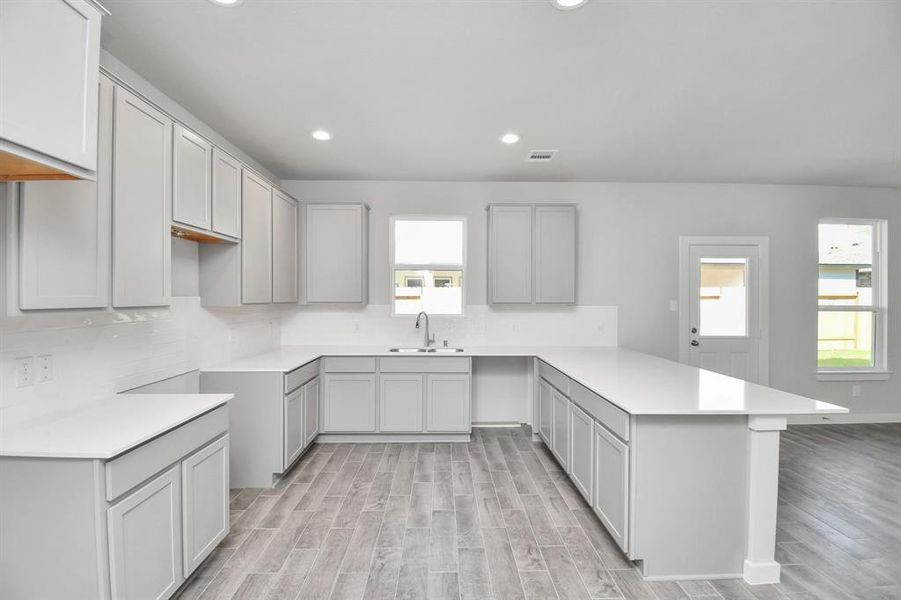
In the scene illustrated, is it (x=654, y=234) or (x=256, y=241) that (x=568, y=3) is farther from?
(x=654, y=234)

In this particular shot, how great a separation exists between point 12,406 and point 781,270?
6.22 m

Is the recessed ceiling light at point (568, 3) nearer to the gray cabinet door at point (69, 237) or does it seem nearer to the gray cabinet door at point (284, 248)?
the gray cabinet door at point (69, 237)

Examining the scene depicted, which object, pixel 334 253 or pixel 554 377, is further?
pixel 334 253

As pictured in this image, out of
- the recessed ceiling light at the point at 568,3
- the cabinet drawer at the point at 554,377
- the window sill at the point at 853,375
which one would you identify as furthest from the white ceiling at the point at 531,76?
A: the window sill at the point at 853,375

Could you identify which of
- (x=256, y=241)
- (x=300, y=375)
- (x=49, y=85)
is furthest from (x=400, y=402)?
(x=49, y=85)

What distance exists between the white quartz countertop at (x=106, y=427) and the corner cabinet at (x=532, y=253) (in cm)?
278

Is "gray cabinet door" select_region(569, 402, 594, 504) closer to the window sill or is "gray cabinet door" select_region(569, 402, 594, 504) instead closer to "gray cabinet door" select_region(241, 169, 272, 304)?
"gray cabinet door" select_region(241, 169, 272, 304)

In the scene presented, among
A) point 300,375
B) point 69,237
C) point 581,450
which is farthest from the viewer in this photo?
point 300,375

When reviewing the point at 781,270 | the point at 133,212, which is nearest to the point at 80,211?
the point at 133,212

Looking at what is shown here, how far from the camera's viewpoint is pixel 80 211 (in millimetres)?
1602

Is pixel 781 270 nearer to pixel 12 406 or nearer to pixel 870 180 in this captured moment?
pixel 870 180

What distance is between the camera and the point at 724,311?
448 cm

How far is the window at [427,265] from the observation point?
174 inches

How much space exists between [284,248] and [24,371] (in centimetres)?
224
